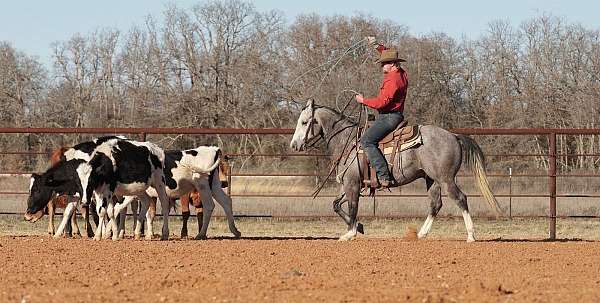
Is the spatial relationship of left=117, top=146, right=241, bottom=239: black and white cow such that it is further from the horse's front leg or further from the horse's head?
the horse's front leg

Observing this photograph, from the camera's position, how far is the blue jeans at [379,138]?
14.0 meters

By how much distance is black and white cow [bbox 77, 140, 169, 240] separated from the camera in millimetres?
13977

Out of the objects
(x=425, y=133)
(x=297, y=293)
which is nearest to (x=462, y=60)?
(x=425, y=133)

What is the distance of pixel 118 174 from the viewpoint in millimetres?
14094

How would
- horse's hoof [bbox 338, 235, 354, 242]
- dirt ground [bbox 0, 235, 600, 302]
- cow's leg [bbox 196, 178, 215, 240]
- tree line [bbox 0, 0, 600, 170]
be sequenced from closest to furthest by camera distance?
dirt ground [bbox 0, 235, 600, 302]
horse's hoof [bbox 338, 235, 354, 242]
cow's leg [bbox 196, 178, 215, 240]
tree line [bbox 0, 0, 600, 170]

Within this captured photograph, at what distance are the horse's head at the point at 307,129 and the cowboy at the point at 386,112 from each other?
0.87 m

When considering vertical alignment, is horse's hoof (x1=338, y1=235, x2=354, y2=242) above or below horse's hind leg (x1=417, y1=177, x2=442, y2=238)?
below

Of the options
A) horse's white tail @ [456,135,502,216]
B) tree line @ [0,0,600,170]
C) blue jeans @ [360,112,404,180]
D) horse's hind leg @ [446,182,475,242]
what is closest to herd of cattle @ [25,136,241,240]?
blue jeans @ [360,112,404,180]

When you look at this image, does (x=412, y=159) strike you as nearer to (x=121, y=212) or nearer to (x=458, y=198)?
(x=458, y=198)

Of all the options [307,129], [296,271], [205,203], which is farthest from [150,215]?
[296,271]

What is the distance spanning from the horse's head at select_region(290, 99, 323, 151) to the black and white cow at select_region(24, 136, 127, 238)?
2.37m

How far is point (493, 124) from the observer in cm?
4341

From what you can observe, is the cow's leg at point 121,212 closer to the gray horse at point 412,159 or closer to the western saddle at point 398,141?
the gray horse at point 412,159

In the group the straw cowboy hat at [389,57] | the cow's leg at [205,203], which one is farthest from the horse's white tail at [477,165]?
the cow's leg at [205,203]
